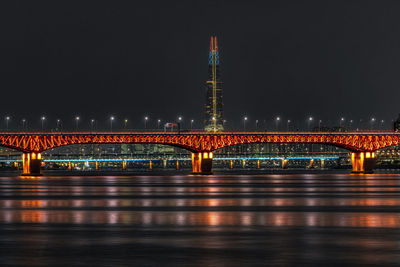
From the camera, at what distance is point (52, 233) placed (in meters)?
40.0

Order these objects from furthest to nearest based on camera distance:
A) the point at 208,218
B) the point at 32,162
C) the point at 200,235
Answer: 1. the point at 32,162
2. the point at 208,218
3. the point at 200,235

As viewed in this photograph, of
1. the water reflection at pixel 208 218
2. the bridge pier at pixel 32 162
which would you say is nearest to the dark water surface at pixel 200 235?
the water reflection at pixel 208 218

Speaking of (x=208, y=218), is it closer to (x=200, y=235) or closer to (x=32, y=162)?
(x=200, y=235)

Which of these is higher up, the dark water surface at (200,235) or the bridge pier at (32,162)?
the bridge pier at (32,162)

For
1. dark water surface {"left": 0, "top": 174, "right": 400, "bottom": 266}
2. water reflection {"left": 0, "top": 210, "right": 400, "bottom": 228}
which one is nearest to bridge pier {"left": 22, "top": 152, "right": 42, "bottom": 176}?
dark water surface {"left": 0, "top": 174, "right": 400, "bottom": 266}

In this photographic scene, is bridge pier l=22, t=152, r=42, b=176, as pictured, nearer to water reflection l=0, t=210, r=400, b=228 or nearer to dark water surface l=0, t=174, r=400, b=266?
dark water surface l=0, t=174, r=400, b=266

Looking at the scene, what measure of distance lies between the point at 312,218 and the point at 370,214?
5.85m

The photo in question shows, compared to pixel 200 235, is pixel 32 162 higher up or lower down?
higher up

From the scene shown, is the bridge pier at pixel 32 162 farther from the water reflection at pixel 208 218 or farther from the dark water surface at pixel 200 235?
the water reflection at pixel 208 218

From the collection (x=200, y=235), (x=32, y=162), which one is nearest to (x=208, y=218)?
(x=200, y=235)

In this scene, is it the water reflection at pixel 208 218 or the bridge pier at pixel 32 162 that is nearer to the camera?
the water reflection at pixel 208 218

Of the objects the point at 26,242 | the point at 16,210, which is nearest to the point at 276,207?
the point at 16,210

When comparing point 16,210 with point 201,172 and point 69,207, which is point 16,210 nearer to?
point 69,207

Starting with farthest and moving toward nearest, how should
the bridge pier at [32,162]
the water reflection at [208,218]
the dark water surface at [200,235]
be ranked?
the bridge pier at [32,162] < the water reflection at [208,218] < the dark water surface at [200,235]
